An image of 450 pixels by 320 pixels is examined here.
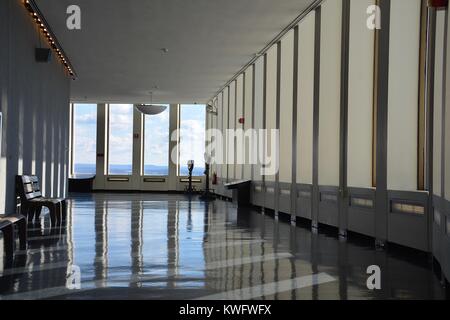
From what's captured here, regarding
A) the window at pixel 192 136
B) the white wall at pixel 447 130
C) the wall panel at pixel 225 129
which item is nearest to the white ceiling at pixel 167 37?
the wall panel at pixel 225 129

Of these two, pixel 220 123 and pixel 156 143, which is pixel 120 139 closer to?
pixel 156 143

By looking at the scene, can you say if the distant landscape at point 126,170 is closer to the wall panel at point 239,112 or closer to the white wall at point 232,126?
the white wall at point 232,126

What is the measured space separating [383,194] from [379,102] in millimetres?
1136

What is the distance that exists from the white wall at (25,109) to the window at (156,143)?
421 inches

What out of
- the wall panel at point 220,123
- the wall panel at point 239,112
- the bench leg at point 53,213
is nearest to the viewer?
the bench leg at point 53,213

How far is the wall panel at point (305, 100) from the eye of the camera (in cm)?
918

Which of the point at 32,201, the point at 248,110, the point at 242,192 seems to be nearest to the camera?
the point at 32,201

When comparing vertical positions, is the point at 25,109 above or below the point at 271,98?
below

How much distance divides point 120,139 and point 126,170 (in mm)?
1428

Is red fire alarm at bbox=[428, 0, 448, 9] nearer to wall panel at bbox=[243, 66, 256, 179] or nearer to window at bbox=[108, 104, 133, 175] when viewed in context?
wall panel at bbox=[243, 66, 256, 179]

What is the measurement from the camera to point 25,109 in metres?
8.62

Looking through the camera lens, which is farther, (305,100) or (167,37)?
(167,37)

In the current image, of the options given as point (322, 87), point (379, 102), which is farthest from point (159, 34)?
point (379, 102)

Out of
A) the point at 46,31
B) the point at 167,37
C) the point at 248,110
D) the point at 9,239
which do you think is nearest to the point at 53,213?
the point at 9,239
